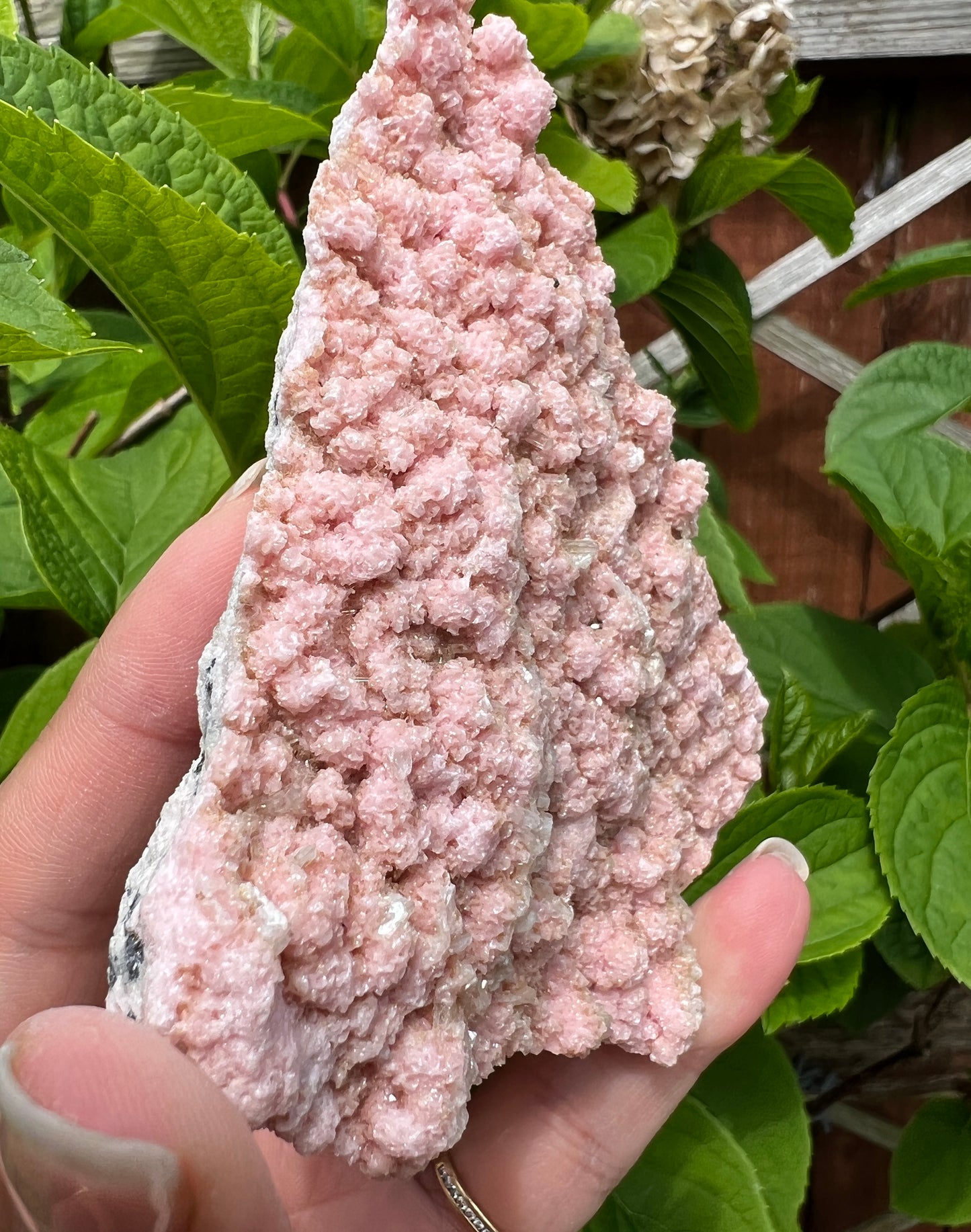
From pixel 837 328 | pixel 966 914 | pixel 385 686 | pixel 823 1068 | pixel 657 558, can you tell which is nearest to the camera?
pixel 385 686

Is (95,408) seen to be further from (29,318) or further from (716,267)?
(716,267)

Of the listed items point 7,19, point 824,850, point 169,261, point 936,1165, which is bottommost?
point 936,1165

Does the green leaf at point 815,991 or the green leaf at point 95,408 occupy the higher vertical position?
the green leaf at point 95,408

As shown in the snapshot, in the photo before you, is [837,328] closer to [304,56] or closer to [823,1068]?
[304,56]

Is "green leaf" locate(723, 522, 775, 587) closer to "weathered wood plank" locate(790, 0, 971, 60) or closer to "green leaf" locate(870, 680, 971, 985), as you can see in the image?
"green leaf" locate(870, 680, 971, 985)

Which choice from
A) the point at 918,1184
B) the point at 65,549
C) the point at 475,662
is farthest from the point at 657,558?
the point at 918,1184

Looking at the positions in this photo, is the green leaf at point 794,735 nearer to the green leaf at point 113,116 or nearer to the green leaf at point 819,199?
the green leaf at point 819,199

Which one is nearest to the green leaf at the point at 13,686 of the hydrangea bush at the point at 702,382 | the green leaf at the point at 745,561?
the hydrangea bush at the point at 702,382

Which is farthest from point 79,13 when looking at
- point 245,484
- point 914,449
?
point 914,449
